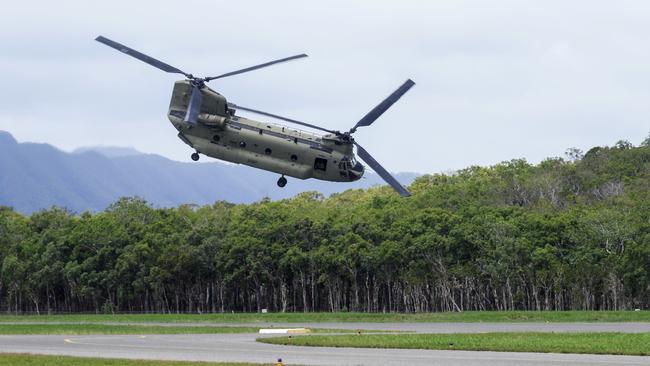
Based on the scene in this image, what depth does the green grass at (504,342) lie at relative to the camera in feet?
153

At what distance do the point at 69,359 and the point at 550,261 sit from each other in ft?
217

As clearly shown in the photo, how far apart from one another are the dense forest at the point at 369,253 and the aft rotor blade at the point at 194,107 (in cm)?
6288

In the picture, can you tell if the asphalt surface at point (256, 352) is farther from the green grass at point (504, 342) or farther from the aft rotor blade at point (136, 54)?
the aft rotor blade at point (136, 54)

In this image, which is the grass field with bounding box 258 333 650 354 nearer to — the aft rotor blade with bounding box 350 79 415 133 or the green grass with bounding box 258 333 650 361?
the green grass with bounding box 258 333 650 361

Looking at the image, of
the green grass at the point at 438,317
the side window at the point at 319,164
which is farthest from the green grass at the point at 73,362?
the green grass at the point at 438,317

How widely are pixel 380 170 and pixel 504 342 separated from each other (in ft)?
35.0

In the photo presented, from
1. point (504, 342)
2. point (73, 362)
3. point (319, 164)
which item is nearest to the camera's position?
point (73, 362)

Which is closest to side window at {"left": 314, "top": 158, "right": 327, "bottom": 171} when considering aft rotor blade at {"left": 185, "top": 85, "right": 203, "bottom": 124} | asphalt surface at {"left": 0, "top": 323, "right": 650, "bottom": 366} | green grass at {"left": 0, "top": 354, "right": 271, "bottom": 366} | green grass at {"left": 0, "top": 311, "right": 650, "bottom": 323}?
aft rotor blade at {"left": 185, "top": 85, "right": 203, "bottom": 124}

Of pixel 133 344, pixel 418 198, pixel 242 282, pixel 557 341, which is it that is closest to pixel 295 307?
pixel 242 282

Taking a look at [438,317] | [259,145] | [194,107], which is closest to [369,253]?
[438,317]

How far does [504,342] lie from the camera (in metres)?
51.0

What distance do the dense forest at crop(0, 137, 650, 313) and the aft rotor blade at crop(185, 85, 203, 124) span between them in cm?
6288

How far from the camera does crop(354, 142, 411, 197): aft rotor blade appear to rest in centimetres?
4672

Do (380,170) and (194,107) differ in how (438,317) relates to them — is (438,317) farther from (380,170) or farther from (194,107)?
(194,107)
